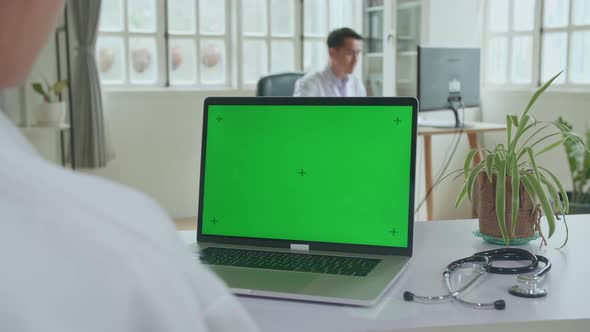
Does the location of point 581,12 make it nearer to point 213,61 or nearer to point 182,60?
point 213,61

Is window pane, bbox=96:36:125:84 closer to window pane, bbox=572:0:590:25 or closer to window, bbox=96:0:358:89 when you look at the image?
window, bbox=96:0:358:89

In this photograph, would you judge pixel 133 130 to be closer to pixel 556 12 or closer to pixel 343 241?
pixel 556 12

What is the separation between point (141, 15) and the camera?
16.5ft

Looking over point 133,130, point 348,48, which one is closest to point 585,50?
point 348,48

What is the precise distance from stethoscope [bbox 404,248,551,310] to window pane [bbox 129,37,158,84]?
4.19 m

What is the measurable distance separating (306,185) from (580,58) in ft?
13.1

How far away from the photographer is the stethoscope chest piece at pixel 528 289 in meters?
1.05

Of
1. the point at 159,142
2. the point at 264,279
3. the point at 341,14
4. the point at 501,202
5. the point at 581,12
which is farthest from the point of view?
the point at 341,14

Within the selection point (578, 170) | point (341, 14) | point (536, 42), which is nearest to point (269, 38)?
point (341, 14)

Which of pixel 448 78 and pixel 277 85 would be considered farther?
pixel 448 78

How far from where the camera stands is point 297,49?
5.41 m

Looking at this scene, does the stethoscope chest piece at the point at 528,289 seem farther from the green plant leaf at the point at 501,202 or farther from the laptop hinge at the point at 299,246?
the laptop hinge at the point at 299,246

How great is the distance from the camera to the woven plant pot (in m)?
1.38

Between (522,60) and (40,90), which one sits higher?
(522,60)
